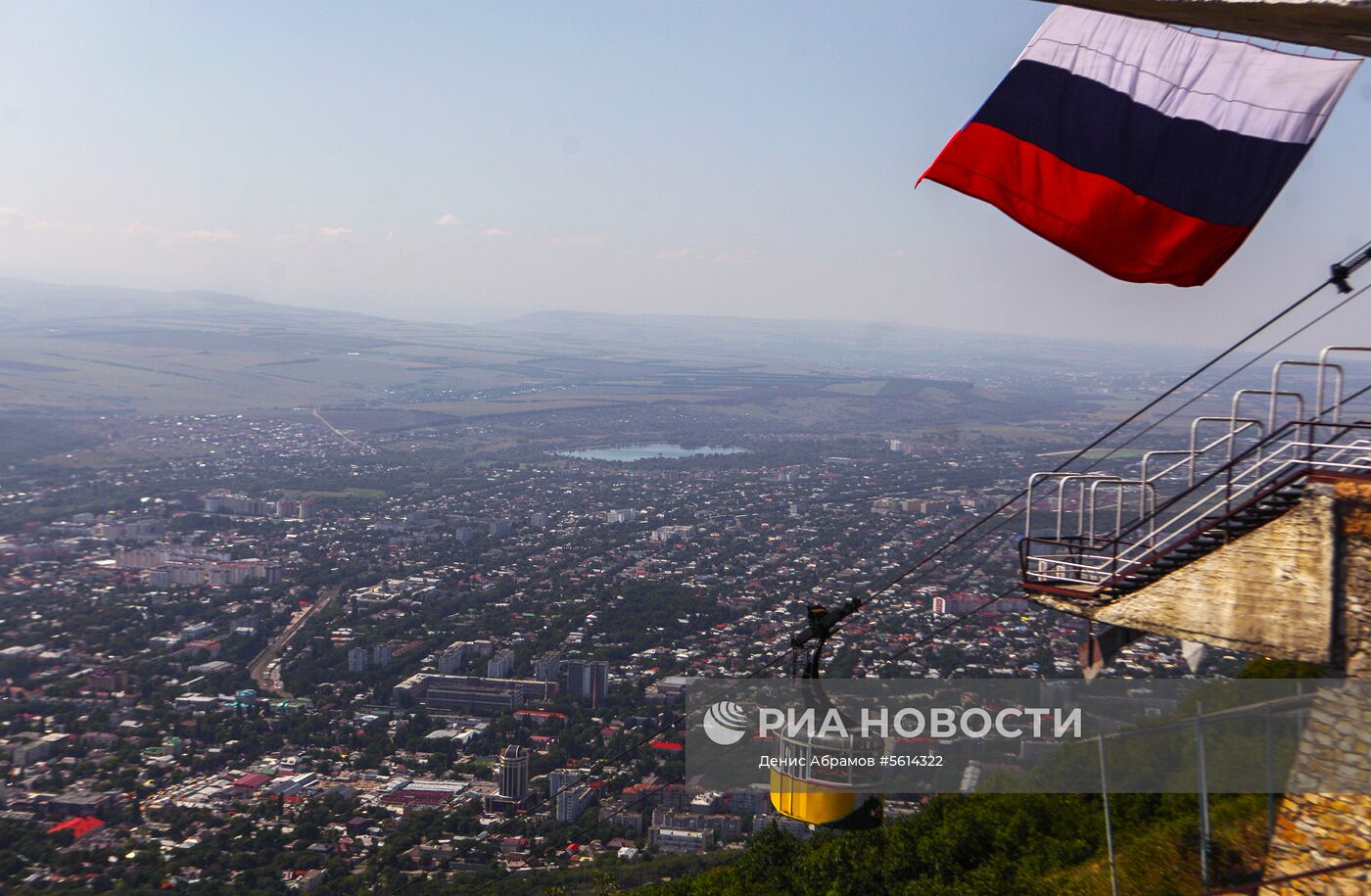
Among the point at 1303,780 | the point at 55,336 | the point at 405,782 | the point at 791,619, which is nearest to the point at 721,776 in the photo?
the point at 405,782

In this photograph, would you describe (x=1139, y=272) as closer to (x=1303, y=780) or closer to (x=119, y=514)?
(x=1303, y=780)

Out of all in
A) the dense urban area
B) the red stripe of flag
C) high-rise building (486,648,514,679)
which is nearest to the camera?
the red stripe of flag

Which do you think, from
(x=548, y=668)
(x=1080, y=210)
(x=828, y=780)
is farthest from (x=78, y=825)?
(x=1080, y=210)

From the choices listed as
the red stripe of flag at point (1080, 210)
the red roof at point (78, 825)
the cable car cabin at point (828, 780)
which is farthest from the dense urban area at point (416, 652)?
the red stripe of flag at point (1080, 210)

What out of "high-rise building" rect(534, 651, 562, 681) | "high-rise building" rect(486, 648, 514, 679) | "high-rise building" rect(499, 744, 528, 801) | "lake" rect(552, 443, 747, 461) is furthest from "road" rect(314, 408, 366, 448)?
"high-rise building" rect(499, 744, 528, 801)

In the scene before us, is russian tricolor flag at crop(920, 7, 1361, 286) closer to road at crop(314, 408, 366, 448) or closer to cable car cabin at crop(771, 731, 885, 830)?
cable car cabin at crop(771, 731, 885, 830)

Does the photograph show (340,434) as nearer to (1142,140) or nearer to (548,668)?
(548,668)
